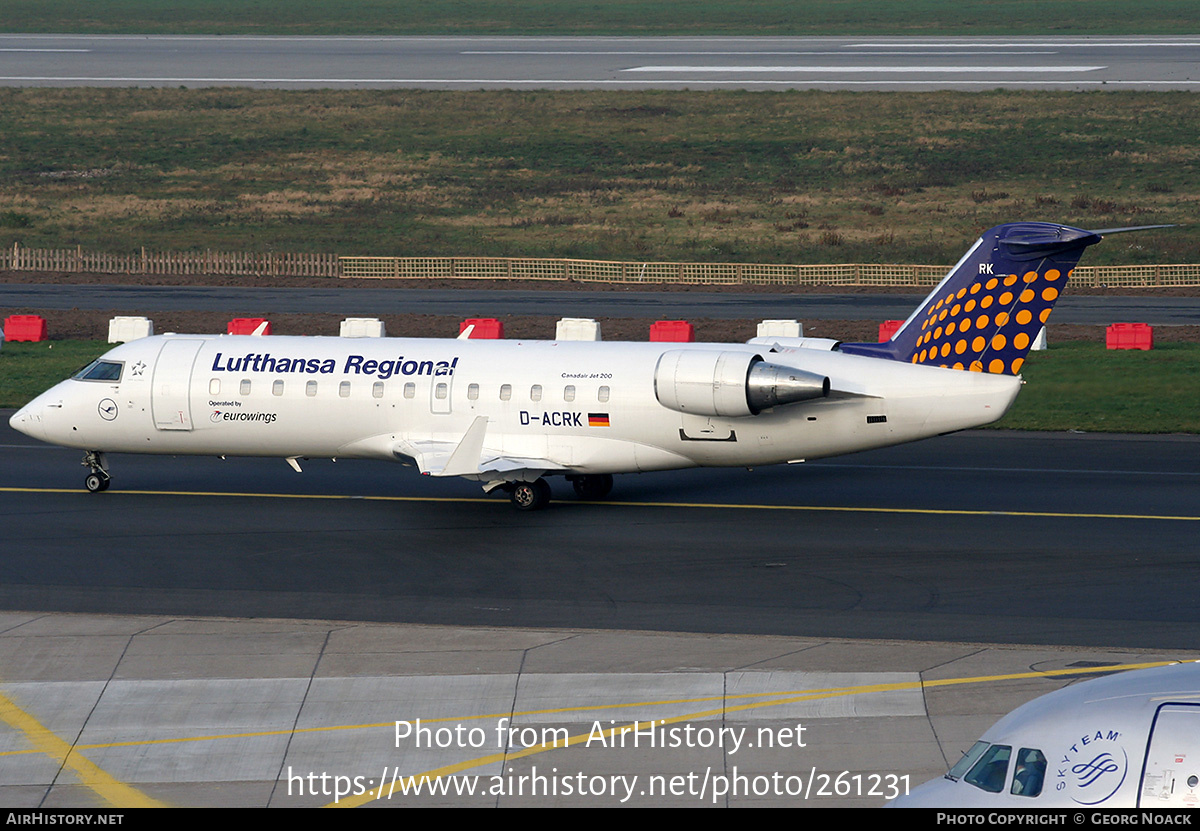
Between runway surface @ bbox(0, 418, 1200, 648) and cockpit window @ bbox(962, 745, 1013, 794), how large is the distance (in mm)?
9733

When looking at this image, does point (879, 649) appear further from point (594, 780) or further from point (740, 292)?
point (740, 292)

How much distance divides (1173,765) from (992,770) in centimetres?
132

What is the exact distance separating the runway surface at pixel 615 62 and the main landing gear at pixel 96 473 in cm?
8132

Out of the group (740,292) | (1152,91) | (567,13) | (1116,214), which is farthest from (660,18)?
(740,292)

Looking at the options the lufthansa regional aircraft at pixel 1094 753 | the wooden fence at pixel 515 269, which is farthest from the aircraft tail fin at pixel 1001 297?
the wooden fence at pixel 515 269

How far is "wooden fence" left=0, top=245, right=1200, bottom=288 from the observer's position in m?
67.8

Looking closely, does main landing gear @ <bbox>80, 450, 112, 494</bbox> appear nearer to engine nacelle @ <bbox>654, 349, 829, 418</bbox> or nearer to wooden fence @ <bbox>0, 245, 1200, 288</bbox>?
engine nacelle @ <bbox>654, 349, 829, 418</bbox>

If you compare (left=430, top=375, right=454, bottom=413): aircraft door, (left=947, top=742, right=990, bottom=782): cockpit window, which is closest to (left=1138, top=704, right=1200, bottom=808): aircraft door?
(left=947, top=742, right=990, bottom=782): cockpit window

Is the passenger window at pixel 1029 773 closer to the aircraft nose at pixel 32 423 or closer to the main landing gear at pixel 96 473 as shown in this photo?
the main landing gear at pixel 96 473

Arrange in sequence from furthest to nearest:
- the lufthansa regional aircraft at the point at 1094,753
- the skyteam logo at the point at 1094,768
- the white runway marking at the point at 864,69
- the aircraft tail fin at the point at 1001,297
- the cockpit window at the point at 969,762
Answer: the white runway marking at the point at 864,69
the aircraft tail fin at the point at 1001,297
the cockpit window at the point at 969,762
the skyteam logo at the point at 1094,768
the lufthansa regional aircraft at the point at 1094,753

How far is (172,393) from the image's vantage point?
29047 millimetres

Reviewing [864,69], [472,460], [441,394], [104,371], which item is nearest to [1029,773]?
[472,460]

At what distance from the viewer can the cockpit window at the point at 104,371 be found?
29641 mm

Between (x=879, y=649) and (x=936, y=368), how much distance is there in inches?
359
